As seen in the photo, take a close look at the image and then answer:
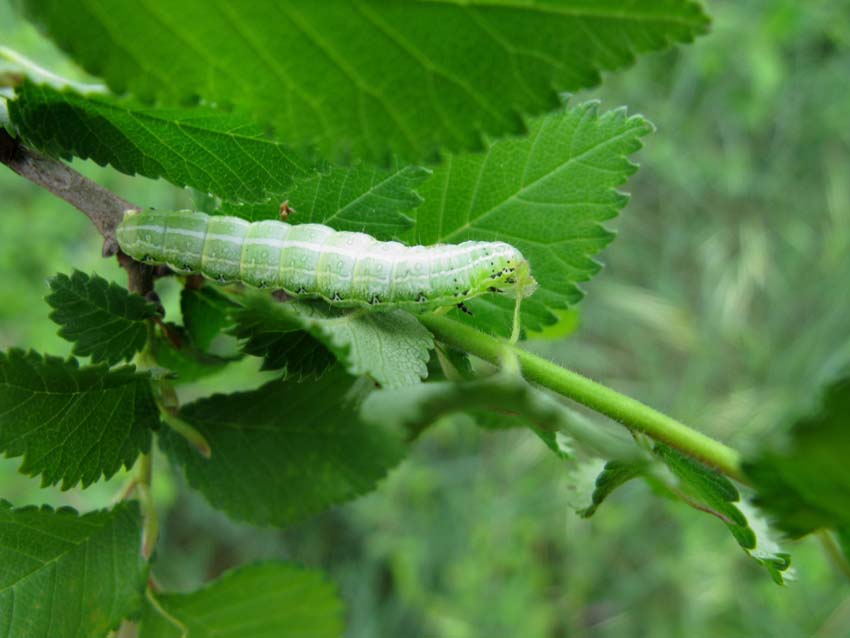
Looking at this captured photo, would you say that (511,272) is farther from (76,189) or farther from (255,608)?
(255,608)

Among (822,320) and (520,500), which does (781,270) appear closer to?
(822,320)

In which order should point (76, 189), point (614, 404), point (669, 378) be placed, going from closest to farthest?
1. point (614, 404)
2. point (76, 189)
3. point (669, 378)

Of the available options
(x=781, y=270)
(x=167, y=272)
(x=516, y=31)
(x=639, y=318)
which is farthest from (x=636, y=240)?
(x=516, y=31)

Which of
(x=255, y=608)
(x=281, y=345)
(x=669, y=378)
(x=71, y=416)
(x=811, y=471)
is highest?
(x=811, y=471)

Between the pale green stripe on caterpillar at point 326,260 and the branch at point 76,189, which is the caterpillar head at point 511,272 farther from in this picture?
the branch at point 76,189

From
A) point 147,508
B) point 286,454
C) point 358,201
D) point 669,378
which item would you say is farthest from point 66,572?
point 669,378

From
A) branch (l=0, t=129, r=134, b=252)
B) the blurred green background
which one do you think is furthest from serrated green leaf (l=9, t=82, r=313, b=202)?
the blurred green background
